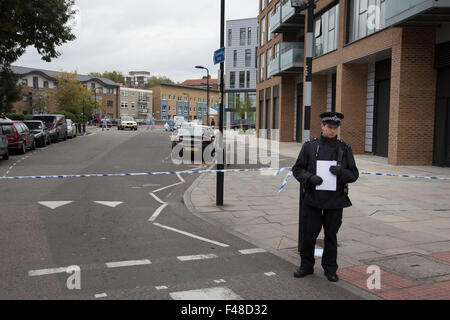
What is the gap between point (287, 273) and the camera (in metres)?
5.03

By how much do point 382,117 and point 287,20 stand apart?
39.8 feet

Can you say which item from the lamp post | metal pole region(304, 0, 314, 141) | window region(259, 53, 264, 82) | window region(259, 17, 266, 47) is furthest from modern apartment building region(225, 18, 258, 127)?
metal pole region(304, 0, 314, 141)

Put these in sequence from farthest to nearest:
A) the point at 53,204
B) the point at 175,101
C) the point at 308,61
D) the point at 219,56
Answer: the point at 175,101 → the point at 219,56 → the point at 53,204 → the point at 308,61

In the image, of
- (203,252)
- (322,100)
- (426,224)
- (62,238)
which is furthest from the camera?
(322,100)

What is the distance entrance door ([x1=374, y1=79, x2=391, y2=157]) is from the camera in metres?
20.2

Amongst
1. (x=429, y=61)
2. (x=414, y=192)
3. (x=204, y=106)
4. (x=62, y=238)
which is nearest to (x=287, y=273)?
(x=62, y=238)

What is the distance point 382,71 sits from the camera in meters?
20.5

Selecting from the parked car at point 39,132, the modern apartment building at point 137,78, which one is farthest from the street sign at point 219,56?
the modern apartment building at point 137,78

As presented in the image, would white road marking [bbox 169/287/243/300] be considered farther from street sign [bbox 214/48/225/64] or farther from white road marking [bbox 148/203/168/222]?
street sign [bbox 214/48/225/64]

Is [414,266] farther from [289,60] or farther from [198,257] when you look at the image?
[289,60]

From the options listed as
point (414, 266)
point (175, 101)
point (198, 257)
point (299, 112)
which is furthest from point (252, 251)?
point (175, 101)

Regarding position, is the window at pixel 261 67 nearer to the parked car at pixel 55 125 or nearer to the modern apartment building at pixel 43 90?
the parked car at pixel 55 125
